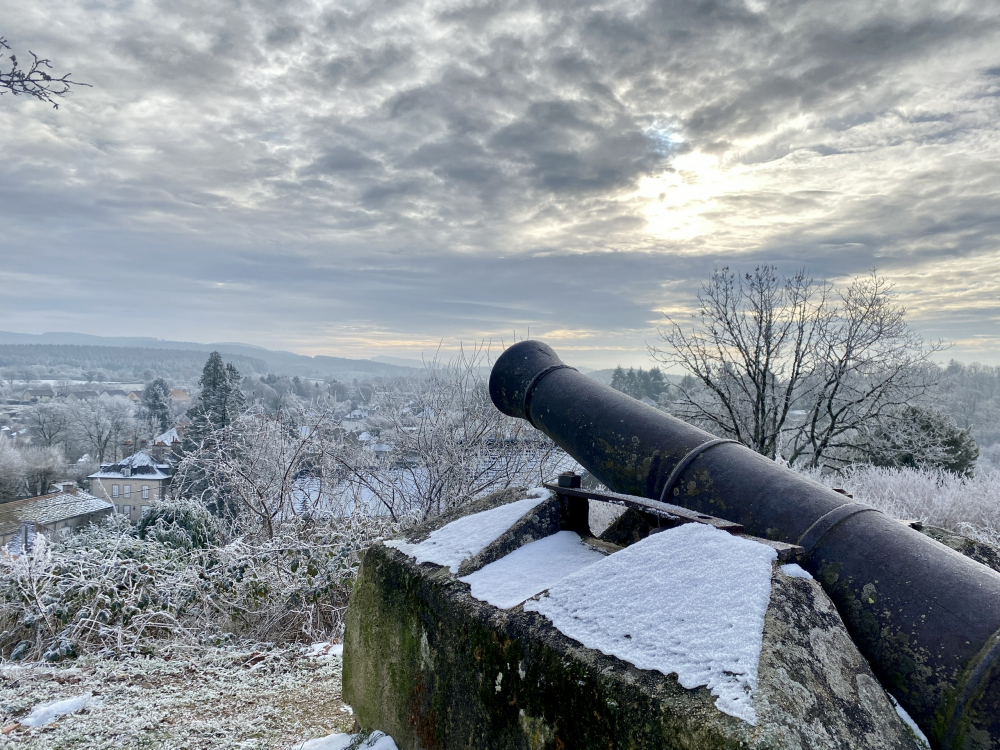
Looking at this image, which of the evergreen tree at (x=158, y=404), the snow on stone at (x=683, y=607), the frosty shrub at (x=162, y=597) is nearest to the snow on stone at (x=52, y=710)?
the frosty shrub at (x=162, y=597)

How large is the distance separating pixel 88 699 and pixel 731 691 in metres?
4.62

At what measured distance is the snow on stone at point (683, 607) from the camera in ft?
5.11

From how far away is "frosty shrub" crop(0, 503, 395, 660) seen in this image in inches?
224

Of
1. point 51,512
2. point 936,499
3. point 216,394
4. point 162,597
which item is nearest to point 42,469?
point 51,512

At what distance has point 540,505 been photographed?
3.04 metres

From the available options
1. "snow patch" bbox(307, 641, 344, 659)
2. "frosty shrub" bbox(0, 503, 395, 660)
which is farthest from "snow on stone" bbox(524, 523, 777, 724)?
"frosty shrub" bbox(0, 503, 395, 660)

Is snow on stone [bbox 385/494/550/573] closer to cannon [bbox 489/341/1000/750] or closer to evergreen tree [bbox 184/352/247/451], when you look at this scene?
cannon [bbox 489/341/1000/750]

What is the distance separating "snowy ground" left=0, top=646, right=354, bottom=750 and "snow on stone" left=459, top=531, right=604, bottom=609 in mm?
1714

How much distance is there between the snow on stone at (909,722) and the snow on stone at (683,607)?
0.47m

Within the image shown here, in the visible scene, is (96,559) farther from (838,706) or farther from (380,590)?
(838,706)

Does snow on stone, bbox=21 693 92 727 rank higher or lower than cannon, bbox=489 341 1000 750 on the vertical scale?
lower

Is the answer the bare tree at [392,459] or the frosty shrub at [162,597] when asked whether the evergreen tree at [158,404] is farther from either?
the frosty shrub at [162,597]

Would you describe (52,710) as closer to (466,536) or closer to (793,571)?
(466,536)

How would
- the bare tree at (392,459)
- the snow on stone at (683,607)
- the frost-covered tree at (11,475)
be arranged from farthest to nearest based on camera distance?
the frost-covered tree at (11,475)
the bare tree at (392,459)
the snow on stone at (683,607)
